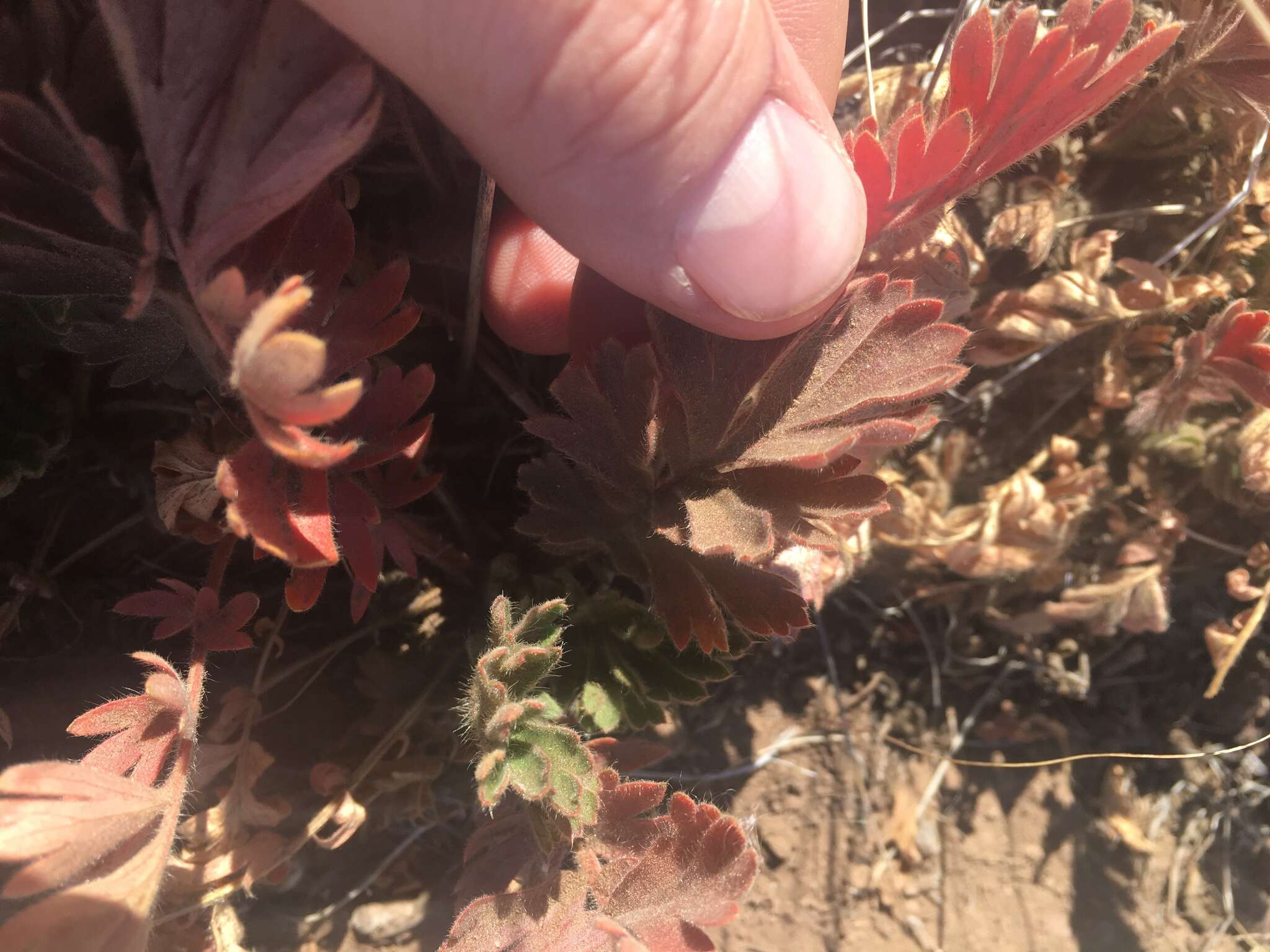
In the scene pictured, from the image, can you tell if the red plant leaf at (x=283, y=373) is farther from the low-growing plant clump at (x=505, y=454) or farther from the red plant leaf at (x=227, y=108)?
the red plant leaf at (x=227, y=108)

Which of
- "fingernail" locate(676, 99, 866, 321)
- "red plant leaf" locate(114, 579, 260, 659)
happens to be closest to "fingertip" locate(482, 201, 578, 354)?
"fingernail" locate(676, 99, 866, 321)

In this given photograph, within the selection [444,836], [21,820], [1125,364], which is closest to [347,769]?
[444,836]

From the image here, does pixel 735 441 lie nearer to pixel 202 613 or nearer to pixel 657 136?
pixel 657 136

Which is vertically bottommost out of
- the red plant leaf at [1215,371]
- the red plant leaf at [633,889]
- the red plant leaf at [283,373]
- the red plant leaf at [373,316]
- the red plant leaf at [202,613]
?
the red plant leaf at [633,889]

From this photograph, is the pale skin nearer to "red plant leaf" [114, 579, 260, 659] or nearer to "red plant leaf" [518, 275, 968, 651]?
"red plant leaf" [518, 275, 968, 651]

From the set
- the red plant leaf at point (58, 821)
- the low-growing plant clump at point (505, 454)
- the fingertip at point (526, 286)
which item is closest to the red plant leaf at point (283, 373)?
the low-growing plant clump at point (505, 454)

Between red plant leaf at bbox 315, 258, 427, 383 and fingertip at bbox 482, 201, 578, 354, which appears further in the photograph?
fingertip at bbox 482, 201, 578, 354
